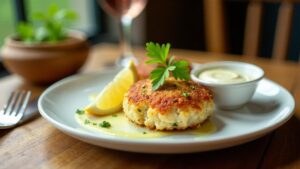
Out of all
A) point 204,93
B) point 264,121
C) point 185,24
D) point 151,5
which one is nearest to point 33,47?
point 204,93

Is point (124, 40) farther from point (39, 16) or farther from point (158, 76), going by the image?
point (158, 76)

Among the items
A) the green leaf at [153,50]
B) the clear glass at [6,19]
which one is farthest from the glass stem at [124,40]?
the clear glass at [6,19]

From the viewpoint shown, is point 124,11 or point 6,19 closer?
point 124,11

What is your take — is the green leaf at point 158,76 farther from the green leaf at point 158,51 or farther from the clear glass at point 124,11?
the clear glass at point 124,11

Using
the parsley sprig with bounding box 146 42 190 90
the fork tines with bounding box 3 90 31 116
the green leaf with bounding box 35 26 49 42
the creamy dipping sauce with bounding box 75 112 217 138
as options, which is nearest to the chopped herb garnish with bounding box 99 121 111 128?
the creamy dipping sauce with bounding box 75 112 217 138

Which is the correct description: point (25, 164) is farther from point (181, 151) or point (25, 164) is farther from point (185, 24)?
point (185, 24)

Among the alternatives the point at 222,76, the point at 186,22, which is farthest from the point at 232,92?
the point at 186,22
